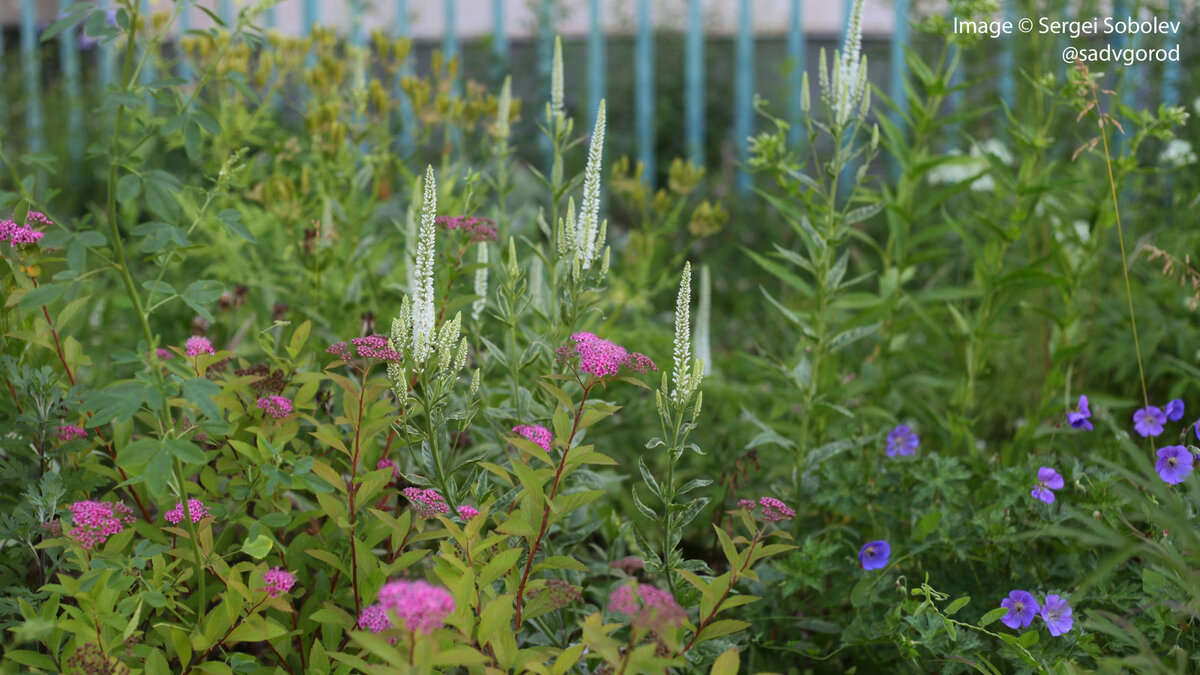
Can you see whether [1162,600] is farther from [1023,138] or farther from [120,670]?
[120,670]

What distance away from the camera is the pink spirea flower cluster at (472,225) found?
1.75 meters

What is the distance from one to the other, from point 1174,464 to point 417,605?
1333mm

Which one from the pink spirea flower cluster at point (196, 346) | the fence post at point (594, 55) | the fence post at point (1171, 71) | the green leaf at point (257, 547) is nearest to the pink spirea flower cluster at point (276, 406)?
the pink spirea flower cluster at point (196, 346)

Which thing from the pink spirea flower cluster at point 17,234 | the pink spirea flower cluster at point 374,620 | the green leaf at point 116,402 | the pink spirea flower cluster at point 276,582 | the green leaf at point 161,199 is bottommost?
the pink spirea flower cluster at point 276,582

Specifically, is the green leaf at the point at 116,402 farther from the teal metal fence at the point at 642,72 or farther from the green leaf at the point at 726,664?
the teal metal fence at the point at 642,72

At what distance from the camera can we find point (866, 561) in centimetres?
177

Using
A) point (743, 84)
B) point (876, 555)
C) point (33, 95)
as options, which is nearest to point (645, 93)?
point (743, 84)

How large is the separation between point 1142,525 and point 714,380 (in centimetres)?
108

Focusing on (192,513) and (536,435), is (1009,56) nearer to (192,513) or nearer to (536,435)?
(536,435)

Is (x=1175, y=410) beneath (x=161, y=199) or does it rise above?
beneath

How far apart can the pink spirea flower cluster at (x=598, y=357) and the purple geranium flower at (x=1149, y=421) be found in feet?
3.42

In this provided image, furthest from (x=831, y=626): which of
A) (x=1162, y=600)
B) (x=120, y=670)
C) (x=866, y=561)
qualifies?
(x=120, y=670)

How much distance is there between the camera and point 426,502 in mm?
1397

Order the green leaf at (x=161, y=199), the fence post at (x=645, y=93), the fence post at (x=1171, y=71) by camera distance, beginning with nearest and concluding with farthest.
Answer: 1. the green leaf at (x=161, y=199)
2. the fence post at (x=1171, y=71)
3. the fence post at (x=645, y=93)
